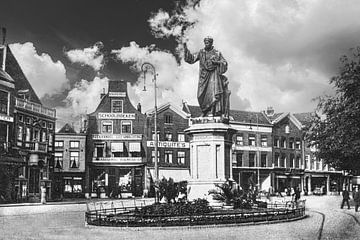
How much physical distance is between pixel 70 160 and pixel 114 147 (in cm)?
505

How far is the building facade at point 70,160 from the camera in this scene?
56.3 m

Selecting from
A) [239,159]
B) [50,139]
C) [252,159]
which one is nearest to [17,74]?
[50,139]

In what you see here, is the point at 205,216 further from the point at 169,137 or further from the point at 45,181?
the point at 169,137

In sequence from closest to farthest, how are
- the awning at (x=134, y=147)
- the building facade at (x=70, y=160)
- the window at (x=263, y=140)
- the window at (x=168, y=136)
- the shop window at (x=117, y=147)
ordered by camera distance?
the building facade at (x=70, y=160) < the shop window at (x=117, y=147) < the awning at (x=134, y=147) < the window at (x=168, y=136) < the window at (x=263, y=140)

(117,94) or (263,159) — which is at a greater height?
(117,94)

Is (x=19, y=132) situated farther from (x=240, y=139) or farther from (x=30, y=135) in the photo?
(x=240, y=139)

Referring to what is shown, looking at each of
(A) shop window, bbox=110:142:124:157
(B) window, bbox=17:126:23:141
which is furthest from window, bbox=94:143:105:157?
(B) window, bbox=17:126:23:141

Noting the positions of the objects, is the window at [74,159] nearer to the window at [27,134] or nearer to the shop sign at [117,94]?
the shop sign at [117,94]

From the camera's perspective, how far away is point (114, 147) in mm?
57156

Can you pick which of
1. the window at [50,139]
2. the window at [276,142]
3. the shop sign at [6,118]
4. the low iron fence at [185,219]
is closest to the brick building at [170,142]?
the window at [50,139]

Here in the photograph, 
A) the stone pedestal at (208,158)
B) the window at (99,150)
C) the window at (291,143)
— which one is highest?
the window at (291,143)

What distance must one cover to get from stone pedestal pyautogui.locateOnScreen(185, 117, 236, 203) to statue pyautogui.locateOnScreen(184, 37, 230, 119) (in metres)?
1.06

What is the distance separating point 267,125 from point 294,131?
5.78m

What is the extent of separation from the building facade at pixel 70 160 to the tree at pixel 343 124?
92.0 ft
